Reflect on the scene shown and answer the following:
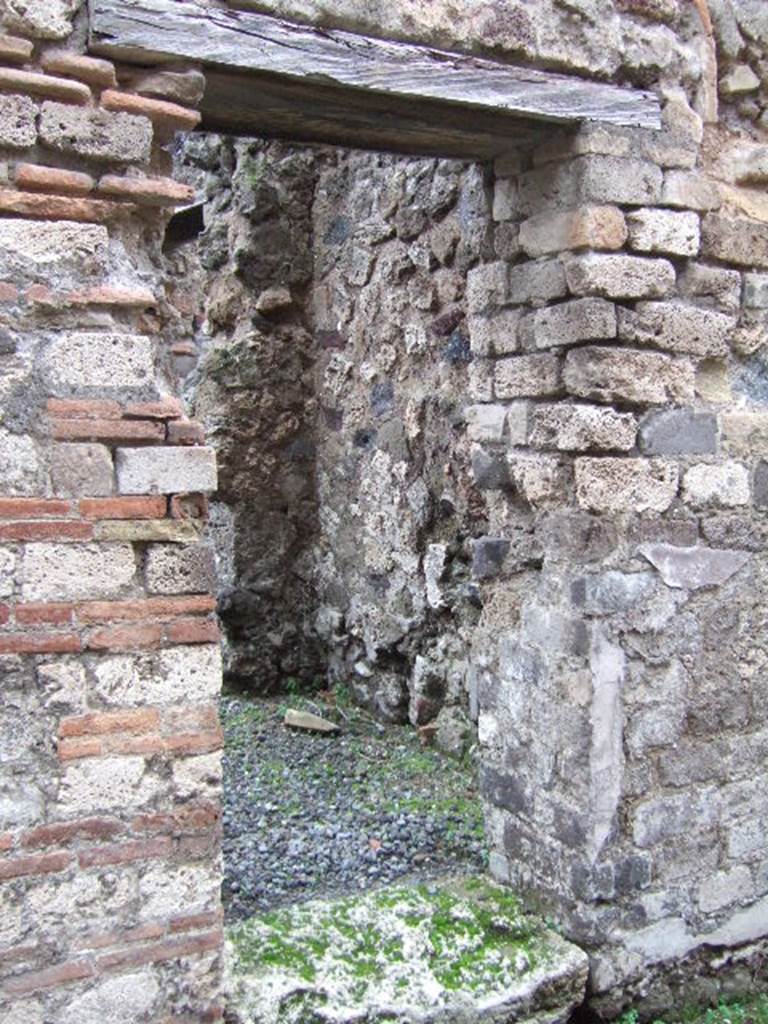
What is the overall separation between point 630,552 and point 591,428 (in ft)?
1.27

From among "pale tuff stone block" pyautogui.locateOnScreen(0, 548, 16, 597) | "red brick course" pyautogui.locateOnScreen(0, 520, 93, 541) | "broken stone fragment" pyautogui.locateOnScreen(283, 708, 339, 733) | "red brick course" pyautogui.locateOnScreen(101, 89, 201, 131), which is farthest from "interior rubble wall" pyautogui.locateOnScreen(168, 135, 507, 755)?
"pale tuff stone block" pyautogui.locateOnScreen(0, 548, 16, 597)

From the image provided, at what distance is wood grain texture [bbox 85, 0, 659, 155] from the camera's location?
8.17 ft

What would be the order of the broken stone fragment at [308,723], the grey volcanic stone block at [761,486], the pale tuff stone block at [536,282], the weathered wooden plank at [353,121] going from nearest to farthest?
the weathered wooden plank at [353,121] < the pale tuff stone block at [536,282] < the grey volcanic stone block at [761,486] < the broken stone fragment at [308,723]

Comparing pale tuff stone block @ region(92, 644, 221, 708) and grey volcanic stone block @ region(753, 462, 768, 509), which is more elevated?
grey volcanic stone block @ region(753, 462, 768, 509)

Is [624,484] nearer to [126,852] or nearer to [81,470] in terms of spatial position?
[81,470]

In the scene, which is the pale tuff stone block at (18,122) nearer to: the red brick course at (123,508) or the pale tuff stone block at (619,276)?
the red brick course at (123,508)

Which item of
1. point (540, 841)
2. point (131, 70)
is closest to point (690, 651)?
point (540, 841)

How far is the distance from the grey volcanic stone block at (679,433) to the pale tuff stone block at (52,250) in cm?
163

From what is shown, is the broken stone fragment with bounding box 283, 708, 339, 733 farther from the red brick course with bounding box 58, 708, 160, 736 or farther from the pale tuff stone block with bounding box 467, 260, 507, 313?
the red brick course with bounding box 58, 708, 160, 736

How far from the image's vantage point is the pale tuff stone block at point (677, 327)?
10.4 ft

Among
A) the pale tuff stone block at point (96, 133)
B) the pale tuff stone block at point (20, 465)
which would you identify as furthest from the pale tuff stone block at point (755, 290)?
the pale tuff stone block at point (20, 465)

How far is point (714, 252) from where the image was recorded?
334cm

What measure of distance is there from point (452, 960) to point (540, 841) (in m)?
0.46

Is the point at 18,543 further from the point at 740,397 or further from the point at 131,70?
the point at 740,397
